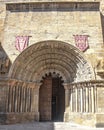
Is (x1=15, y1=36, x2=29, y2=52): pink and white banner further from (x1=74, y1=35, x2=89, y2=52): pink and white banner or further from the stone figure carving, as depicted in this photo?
the stone figure carving

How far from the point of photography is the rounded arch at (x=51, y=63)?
11094 mm

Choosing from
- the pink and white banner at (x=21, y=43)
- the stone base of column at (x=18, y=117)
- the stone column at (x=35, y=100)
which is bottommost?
the stone base of column at (x=18, y=117)

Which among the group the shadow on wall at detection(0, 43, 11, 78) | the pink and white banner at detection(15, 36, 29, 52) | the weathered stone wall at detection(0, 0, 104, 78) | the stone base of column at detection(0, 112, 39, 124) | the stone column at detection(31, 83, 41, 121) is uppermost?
the weathered stone wall at detection(0, 0, 104, 78)

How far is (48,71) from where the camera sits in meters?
12.5

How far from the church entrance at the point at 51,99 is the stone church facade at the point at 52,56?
3.13ft

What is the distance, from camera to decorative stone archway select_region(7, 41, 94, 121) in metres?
11.1

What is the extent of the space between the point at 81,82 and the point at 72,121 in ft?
6.38

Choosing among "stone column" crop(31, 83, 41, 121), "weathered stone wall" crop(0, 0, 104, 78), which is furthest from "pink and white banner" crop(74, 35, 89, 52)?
"stone column" crop(31, 83, 41, 121)

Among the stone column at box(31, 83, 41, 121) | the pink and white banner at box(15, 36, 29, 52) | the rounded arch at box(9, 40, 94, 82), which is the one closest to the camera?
the rounded arch at box(9, 40, 94, 82)

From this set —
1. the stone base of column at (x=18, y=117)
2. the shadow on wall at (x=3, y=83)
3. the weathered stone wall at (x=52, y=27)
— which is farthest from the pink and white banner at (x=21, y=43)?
the stone base of column at (x=18, y=117)

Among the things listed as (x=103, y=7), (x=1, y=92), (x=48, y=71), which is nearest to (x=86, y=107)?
(x=48, y=71)

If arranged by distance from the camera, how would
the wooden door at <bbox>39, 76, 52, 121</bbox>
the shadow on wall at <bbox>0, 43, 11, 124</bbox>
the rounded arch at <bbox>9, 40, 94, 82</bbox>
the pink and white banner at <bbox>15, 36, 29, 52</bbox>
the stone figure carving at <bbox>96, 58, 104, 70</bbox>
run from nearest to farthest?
the stone figure carving at <bbox>96, 58, 104, 70</bbox>, the shadow on wall at <bbox>0, 43, 11, 124</bbox>, the rounded arch at <bbox>9, 40, 94, 82</bbox>, the pink and white banner at <bbox>15, 36, 29, 52</bbox>, the wooden door at <bbox>39, 76, 52, 121</bbox>

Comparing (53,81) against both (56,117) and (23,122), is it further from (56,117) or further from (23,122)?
(23,122)

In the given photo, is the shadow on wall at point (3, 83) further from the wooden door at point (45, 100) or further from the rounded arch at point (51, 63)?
the wooden door at point (45, 100)
